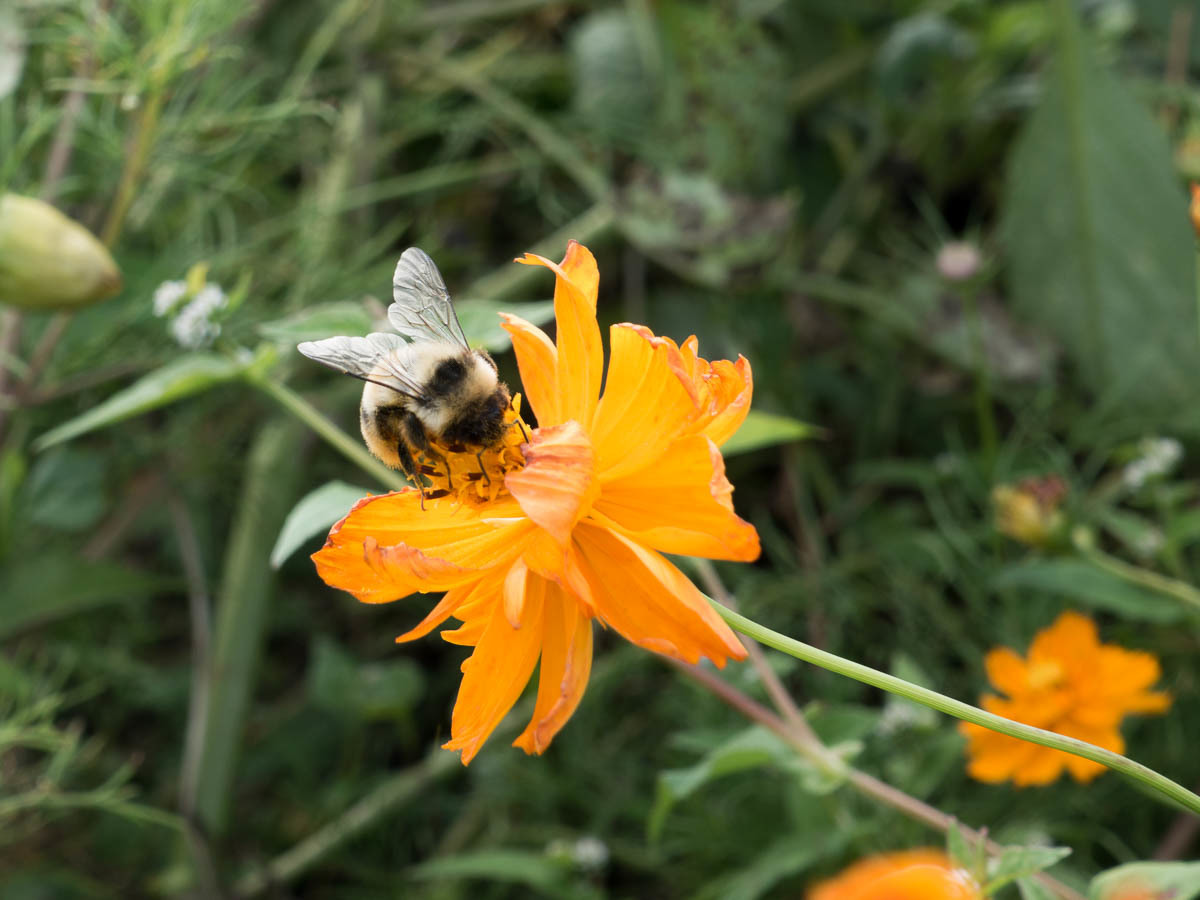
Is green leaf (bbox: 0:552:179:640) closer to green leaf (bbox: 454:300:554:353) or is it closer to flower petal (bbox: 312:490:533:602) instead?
green leaf (bbox: 454:300:554:353)

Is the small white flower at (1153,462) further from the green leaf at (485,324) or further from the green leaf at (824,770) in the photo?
the green leaf at (485,324)

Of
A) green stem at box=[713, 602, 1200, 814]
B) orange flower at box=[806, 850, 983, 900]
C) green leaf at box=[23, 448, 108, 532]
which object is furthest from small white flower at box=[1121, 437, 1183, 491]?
green leaf at box=[23, 448, 108, 532]

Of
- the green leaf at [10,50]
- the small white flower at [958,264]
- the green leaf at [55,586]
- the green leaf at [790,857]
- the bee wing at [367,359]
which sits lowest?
the green leaf at [790,857]

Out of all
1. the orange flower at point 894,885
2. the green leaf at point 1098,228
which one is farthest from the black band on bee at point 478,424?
the green leaf at point 1098,228

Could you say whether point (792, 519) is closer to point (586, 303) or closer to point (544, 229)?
point (544, 229)

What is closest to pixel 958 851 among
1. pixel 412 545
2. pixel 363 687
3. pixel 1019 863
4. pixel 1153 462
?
pixel 1019 863

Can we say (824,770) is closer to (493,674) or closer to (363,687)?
(493,674)
